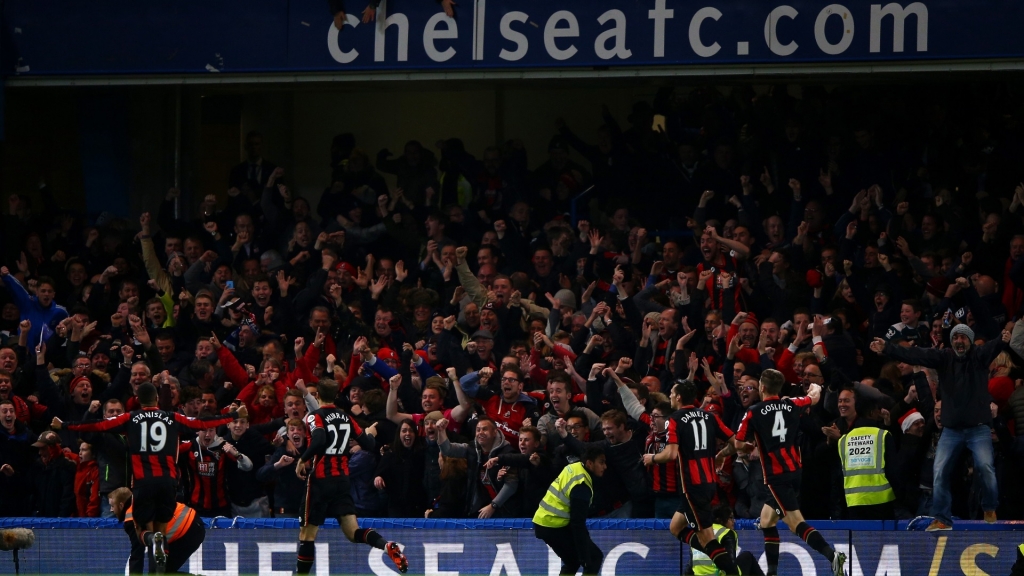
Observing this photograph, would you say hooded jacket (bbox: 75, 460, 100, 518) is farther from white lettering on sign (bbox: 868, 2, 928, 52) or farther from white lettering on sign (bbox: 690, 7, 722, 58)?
white lettering on sign (bbox: 868, 2, 928, 52)

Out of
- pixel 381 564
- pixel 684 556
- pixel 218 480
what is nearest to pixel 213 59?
pixel 218 480

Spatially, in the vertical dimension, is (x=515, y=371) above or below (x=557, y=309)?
below

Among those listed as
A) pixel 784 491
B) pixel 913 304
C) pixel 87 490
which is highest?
pixel 913 304

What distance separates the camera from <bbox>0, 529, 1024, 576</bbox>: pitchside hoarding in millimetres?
12766

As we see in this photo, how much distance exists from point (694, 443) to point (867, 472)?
5.30 feet

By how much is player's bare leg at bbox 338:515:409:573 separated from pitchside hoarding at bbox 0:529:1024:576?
0.38 meters

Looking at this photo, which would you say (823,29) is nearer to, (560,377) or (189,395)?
(560,377)

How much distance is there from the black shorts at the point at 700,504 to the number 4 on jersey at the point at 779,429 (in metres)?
0.67

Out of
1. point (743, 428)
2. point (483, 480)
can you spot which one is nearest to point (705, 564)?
point (743, 428)

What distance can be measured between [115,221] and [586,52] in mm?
6708

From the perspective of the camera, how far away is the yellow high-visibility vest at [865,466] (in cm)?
1290

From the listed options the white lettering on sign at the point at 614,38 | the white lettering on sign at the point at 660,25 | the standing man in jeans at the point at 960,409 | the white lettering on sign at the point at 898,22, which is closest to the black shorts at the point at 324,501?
the standing man in jeans at the point at 960,409

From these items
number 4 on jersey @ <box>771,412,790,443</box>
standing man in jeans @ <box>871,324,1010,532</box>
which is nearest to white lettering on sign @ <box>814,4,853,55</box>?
standing man in jeans @ <box>871,324,1010,532</box>

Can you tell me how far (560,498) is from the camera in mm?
12430
